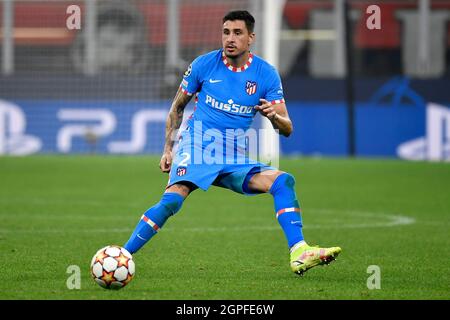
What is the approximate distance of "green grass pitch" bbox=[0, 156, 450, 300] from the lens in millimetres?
7680

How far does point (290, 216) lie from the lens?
8328 millimetres

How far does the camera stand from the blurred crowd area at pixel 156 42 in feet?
74.3

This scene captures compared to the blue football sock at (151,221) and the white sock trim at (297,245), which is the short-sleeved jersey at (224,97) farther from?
the white sock trim at (297,245)

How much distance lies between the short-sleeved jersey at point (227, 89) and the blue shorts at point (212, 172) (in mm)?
318

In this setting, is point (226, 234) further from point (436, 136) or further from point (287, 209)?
point (436, 136)

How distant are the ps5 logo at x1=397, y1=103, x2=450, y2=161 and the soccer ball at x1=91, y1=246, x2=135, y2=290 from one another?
56.6 ft

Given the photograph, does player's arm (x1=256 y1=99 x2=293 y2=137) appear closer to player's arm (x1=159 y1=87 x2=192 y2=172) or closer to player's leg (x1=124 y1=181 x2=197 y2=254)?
player's arm (x1=159 y1=87 x2=192 y2=172)

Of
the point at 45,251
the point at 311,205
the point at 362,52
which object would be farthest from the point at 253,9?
the point at 45,251

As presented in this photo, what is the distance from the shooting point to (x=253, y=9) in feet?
71.0

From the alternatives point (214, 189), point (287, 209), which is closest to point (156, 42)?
point (214, 189)

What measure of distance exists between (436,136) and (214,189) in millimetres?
7420

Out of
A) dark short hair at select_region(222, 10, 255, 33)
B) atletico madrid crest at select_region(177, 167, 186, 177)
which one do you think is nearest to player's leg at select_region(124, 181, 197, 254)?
atletico madrid crest at select_region(177, 167, 186, 177)
